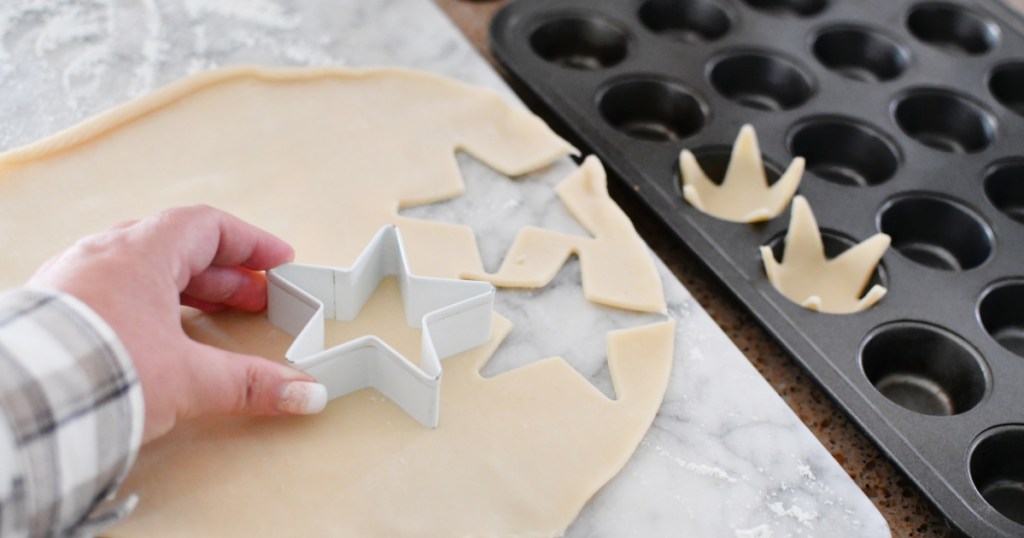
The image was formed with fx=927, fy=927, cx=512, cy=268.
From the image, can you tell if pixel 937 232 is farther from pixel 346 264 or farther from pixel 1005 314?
pixel 346 264

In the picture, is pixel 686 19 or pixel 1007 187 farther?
pixel 686 19

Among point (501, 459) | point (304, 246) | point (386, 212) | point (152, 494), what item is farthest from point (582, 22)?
point (152, 494)

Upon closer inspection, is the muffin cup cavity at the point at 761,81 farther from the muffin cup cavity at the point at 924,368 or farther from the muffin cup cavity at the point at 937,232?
the muffin cup cavity at the point at 924,368

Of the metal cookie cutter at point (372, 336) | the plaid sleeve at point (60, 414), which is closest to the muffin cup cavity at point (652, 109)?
the metal cookie cutter at point (372, 336)

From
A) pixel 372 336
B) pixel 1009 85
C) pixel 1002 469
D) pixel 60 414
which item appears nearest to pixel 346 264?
pixel 372 336

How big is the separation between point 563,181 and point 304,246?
0.35 m

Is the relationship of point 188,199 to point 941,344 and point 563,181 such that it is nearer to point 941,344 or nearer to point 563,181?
point 563,181

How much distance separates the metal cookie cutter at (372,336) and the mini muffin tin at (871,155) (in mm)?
351

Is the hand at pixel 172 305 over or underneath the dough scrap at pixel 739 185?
over

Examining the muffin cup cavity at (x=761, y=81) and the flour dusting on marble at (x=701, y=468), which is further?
the muffin cup cavity at (x=761, y=81)

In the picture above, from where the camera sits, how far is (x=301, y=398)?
0.88 metres

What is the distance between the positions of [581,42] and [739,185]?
42 centimetres

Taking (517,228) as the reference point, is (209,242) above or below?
above

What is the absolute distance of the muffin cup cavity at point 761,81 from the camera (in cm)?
148
